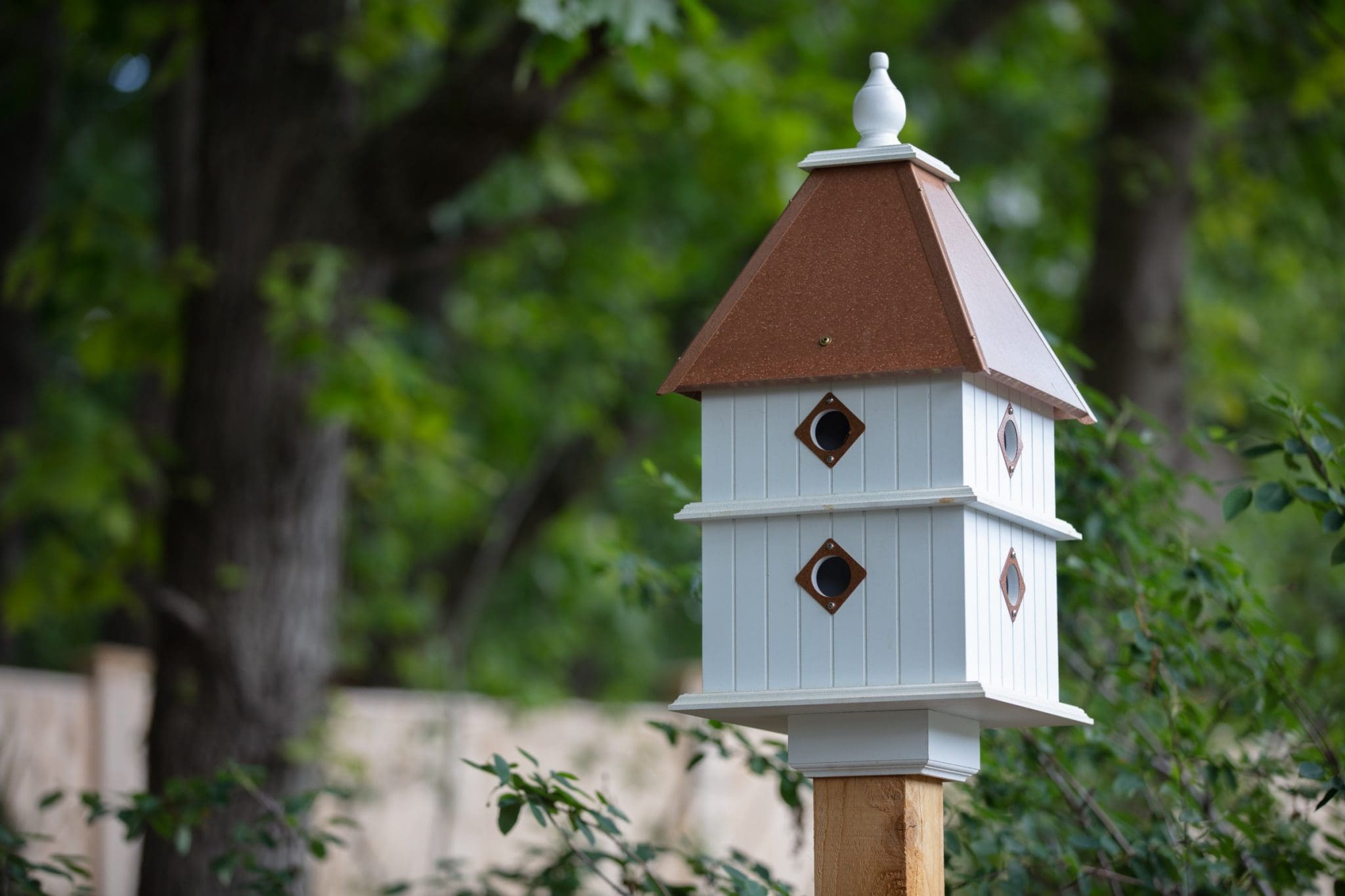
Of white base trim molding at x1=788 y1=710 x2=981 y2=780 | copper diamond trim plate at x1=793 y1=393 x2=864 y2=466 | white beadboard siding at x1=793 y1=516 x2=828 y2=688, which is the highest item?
copper diamond trim plate at x1=793 y1=393 x2=864 y2=466

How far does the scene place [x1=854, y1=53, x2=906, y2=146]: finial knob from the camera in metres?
2.83

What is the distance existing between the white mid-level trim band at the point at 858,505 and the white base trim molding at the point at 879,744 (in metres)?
0.33

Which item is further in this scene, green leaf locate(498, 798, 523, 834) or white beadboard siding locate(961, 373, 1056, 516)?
green leaf locate(498, 798, 523, 834)

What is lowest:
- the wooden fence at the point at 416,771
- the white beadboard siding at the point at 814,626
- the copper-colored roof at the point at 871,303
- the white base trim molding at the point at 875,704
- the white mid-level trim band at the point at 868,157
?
the wooden fence at the point at 416,771

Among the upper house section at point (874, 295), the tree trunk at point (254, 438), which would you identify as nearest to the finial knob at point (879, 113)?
the upper house section at point (874, 295)

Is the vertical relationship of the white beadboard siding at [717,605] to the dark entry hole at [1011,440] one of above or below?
below

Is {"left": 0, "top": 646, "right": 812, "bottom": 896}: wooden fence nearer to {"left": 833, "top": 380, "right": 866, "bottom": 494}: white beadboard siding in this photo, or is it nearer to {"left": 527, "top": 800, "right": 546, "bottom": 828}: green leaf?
{"left": 527, "top": 800, "right": 546, "bottom": 828}: green leaf

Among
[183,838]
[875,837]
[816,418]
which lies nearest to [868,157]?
[816,418]

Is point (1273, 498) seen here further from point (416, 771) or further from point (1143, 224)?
point (416, 771)

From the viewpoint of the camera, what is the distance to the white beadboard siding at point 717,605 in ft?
8.72

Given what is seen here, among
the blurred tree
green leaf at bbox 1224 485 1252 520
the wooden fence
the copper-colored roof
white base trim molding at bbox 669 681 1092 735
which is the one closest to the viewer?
white base trim molding at bbox 669 681 1092 735

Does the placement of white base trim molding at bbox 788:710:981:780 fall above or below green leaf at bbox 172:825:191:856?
above

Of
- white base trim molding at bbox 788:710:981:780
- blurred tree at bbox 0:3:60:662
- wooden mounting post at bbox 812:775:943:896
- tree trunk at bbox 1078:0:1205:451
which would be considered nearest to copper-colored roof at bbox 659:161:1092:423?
white base trim molding at bbox 788:710:981:780

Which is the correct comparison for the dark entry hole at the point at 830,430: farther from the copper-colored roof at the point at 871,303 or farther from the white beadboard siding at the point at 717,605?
the white beadboard siding at the point at 717,605
